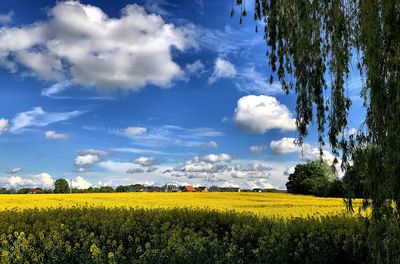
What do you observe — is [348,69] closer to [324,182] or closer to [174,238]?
[174,238]

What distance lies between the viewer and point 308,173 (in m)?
64.2

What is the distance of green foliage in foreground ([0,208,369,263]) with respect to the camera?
863cm

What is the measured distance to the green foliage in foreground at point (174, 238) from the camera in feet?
28.3

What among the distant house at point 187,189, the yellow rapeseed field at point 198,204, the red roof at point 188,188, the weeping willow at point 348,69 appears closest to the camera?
the weeping willow at point 348,69

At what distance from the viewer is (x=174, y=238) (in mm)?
9562

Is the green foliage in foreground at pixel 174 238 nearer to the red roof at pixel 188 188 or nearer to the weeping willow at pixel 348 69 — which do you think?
the weeping willow at pixel 348 69

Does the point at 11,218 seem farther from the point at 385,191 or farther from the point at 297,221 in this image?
the point at 385,191

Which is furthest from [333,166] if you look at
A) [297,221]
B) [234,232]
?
[297,221]

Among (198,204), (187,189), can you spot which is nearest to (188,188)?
(187,189)

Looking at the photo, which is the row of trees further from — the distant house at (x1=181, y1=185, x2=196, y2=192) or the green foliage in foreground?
the distant house at (x1=181, y1=185, x2=196, y2=192)

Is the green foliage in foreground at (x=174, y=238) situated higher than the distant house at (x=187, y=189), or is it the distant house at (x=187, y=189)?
the distant house at (x=187, y=189)

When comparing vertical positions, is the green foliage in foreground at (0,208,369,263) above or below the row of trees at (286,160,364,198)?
below

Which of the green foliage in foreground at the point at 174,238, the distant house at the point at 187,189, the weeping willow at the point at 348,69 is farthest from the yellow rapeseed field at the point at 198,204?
the distant house at the point at 187,189

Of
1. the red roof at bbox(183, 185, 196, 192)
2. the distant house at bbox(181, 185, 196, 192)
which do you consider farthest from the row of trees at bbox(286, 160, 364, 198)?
the red roof at bbox(183, 185, 196, 192)
